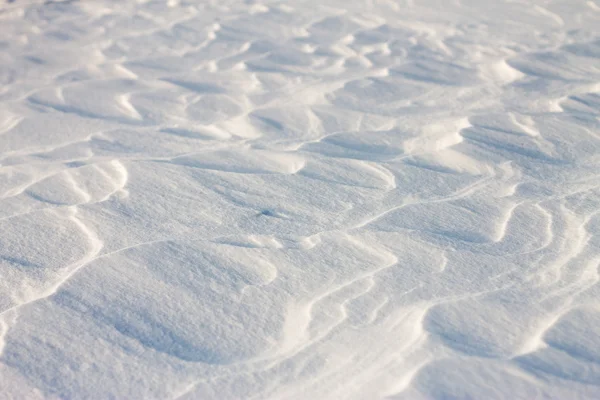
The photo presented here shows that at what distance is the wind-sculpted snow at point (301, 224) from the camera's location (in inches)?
58.7

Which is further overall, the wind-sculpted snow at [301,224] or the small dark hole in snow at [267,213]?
the small dark hole in snow at [267,213]

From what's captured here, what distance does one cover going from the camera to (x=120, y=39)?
4453 mm

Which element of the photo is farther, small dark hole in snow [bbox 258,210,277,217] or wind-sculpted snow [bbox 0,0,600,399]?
small dark hole in snow [bbox 258,210,277,217]

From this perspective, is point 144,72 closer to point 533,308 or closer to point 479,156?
point 479,156

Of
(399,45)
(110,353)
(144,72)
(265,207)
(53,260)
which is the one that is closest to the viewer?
(110,353)

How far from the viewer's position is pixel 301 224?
2.11 m

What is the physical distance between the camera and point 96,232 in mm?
2008

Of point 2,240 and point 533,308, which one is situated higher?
point 533,308

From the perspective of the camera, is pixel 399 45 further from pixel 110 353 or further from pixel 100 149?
pixel 110 353

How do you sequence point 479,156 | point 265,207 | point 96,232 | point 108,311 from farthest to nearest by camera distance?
point 479,156 < point 265,207 < point 96,232 < point 108,311

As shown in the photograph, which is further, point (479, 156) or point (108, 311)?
point (479, 156)

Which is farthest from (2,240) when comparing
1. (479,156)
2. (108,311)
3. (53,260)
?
(479,156)

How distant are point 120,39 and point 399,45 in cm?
166

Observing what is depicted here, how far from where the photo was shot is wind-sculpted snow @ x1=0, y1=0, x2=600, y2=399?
149 centimetres
